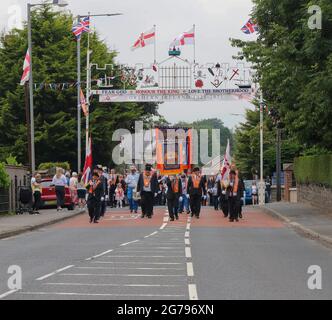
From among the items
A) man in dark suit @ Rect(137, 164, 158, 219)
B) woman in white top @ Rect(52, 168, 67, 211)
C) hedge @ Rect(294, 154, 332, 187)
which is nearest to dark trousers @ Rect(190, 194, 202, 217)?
man in dark suit @ Rect(137, 164, 158, 219)

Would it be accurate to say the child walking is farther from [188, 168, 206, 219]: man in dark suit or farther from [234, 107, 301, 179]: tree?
[234, 107, 301, 179]: tree

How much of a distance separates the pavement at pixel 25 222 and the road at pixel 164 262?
0.50 meters

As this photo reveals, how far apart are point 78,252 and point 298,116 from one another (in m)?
14.5

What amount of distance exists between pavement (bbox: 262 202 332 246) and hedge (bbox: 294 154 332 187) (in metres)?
1.25

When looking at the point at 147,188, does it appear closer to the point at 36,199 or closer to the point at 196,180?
the point at 196,180

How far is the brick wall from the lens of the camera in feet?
113

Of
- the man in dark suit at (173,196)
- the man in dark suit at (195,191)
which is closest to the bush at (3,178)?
the man in dark suit at (173,196)

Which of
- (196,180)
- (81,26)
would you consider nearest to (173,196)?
(196,180)

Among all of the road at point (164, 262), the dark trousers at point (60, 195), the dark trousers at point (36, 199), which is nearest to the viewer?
the road at point (164, 262)

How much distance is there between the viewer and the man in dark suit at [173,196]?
31.6 meters

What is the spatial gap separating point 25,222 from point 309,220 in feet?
30.7

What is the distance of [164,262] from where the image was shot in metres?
16.4

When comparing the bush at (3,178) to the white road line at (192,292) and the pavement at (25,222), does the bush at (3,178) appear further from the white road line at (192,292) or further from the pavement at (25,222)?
the white road line at (192,292)
